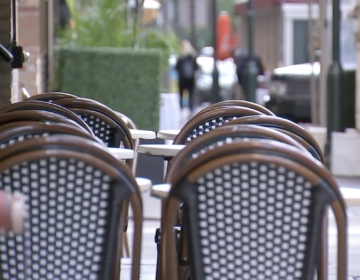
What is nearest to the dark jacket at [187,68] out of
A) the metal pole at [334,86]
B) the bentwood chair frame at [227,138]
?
the metal pole at [334,86]

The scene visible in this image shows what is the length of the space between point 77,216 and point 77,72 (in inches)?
417

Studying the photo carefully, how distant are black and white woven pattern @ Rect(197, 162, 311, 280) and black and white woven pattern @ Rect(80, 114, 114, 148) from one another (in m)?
2.24

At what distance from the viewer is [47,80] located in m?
13.0

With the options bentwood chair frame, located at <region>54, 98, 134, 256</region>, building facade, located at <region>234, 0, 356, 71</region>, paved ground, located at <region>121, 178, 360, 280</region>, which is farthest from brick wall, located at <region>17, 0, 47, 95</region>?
building facade, located at <region>234, 0, 356, 71</region>

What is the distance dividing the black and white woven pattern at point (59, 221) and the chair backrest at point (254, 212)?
0.23 metres

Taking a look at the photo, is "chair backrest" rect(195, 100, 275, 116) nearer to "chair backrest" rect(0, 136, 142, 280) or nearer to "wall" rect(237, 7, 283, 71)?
"chair backrest" rect(0, 136, 142, 280)

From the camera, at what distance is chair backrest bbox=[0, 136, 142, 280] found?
10.3ft

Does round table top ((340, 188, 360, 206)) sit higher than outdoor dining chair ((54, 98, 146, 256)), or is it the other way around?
outdoor dining chair ((54, 98, 146, 256))

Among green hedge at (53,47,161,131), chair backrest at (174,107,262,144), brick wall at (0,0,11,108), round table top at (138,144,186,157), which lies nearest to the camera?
round table top at (138,144,186,157)

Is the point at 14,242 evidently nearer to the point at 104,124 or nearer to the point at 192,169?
the point at 192,169

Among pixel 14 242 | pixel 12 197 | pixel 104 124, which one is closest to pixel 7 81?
pixel 104 124

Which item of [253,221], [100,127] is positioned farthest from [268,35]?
[253,221]

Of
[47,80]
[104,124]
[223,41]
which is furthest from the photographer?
[223,41]

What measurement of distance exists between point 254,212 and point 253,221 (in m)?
0.03
